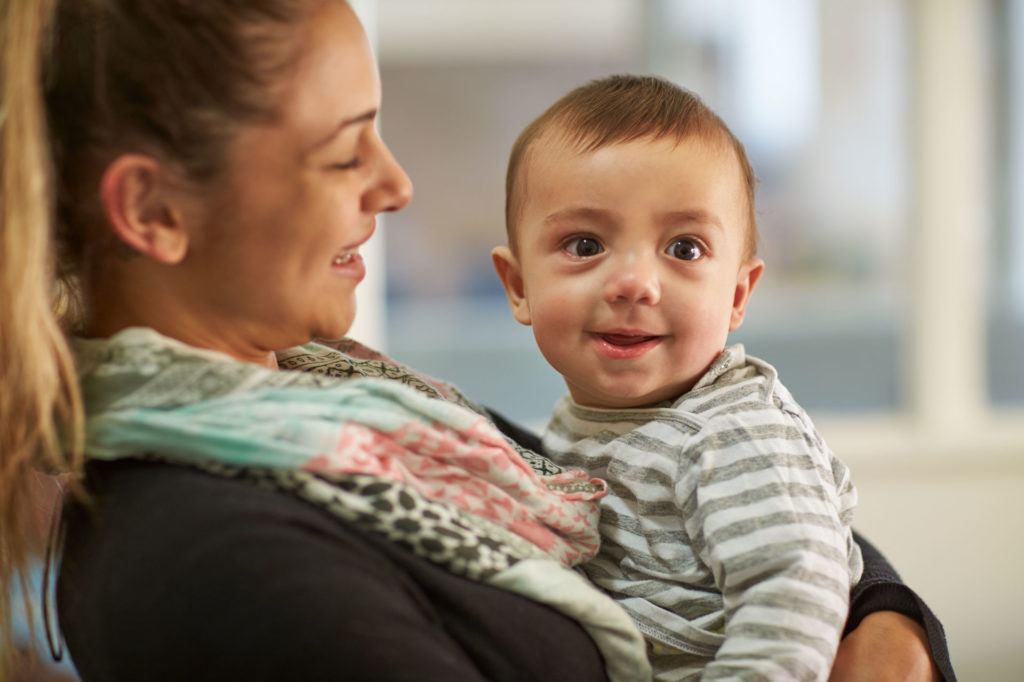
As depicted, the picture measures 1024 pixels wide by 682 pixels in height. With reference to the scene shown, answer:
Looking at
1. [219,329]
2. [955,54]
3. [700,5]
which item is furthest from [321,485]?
[700,5]

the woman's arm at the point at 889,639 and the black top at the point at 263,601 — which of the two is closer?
the black top at the point at 263,601

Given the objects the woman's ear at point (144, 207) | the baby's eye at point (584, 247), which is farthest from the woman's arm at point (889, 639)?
the woman's ear at point (144, 207)

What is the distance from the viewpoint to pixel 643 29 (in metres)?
3.87

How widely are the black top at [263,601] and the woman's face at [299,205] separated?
17 centimetres

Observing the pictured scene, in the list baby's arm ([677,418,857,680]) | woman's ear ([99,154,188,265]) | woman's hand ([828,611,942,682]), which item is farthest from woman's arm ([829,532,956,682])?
woman's ear ([99,154,188,265])

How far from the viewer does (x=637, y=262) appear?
1.02m

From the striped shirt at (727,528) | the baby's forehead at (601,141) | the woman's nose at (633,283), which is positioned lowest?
the striped shirt at (727,528)

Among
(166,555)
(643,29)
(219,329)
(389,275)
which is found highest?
(643,29)

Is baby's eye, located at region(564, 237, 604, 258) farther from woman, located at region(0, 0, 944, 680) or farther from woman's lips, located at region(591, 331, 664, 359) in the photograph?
woman, located at region(0, 0, 944, 680)

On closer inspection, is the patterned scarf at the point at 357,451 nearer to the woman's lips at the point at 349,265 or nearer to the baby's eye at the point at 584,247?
the woman's lips at the point at 349,265

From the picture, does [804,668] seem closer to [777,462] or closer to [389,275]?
[777,462]

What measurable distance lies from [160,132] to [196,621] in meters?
0.39

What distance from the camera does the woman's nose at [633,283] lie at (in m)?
1.00

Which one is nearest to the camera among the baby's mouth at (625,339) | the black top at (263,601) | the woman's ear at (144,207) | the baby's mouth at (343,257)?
the black top at (263,601)
